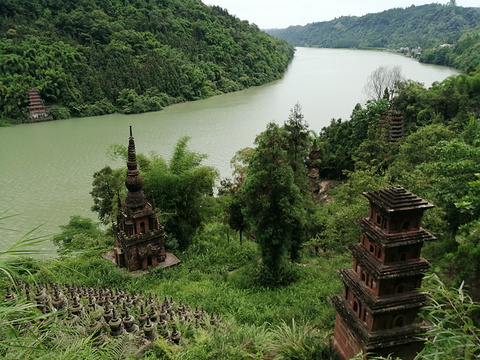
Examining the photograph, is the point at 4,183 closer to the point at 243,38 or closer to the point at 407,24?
the point at 243,38

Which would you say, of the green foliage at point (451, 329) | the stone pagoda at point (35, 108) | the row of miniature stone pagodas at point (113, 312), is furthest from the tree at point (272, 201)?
the stone pagoda at point (35, 108)

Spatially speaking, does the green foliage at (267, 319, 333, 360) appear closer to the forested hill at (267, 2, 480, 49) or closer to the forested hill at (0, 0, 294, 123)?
the forested hill at (0, 0, 294, 123)

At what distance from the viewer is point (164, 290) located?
1195 cm

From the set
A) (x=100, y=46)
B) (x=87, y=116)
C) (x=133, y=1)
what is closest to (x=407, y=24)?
(x=133, y=1)

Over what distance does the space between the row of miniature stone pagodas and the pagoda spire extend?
456 cm

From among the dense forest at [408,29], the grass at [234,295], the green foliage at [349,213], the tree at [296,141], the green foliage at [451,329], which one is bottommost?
the grass at [234,295]

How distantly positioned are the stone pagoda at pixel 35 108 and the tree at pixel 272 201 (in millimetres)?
41269

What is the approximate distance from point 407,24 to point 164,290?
162 metres

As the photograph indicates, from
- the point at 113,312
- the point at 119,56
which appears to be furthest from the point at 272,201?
the point at 119,56

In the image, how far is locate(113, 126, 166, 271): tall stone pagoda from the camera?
13.2 meters

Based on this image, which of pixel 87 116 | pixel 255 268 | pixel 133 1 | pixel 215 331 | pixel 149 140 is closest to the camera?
pixel 215 331

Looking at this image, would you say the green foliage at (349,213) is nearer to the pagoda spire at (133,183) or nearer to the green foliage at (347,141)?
the pagoda spire at (133,183)

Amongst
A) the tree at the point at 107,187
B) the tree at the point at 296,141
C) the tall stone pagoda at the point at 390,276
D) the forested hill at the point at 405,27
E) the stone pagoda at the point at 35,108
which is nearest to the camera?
the tall stone pagoda at the point at 390,276

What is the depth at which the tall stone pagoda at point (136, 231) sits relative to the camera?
521 inches
